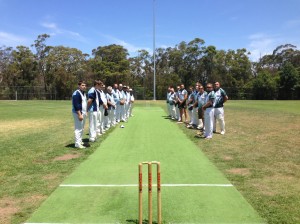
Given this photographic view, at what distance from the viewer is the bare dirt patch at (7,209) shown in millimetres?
5760

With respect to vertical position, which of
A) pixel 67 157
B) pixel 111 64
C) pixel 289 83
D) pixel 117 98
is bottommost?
pixel 67 157

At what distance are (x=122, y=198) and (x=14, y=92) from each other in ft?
216

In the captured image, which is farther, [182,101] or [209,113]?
[182,101]

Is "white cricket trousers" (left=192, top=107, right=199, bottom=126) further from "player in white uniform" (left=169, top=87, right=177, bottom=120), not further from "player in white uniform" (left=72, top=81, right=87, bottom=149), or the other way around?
"player in white uniform" (left=72, top=81, right=87, bottom=149)

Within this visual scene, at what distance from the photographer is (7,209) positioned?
615 cm

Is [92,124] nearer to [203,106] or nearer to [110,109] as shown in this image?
[203,106]

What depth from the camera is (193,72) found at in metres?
75.9

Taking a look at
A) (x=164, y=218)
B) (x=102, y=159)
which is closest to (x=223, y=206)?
(x=164, y=218)

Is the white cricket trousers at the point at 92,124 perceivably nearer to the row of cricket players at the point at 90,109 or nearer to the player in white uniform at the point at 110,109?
the row of cricket players at the point at 90,109

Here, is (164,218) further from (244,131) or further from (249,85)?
(249,85)

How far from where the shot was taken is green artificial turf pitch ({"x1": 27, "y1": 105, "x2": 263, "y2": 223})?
19.0ft

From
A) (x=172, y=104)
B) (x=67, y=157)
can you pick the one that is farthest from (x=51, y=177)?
(x=172, y=104)

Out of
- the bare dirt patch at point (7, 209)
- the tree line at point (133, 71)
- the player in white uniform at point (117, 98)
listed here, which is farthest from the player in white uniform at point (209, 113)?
the tree line at point (133, 71)

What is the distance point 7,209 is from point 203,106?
9.52 metres
